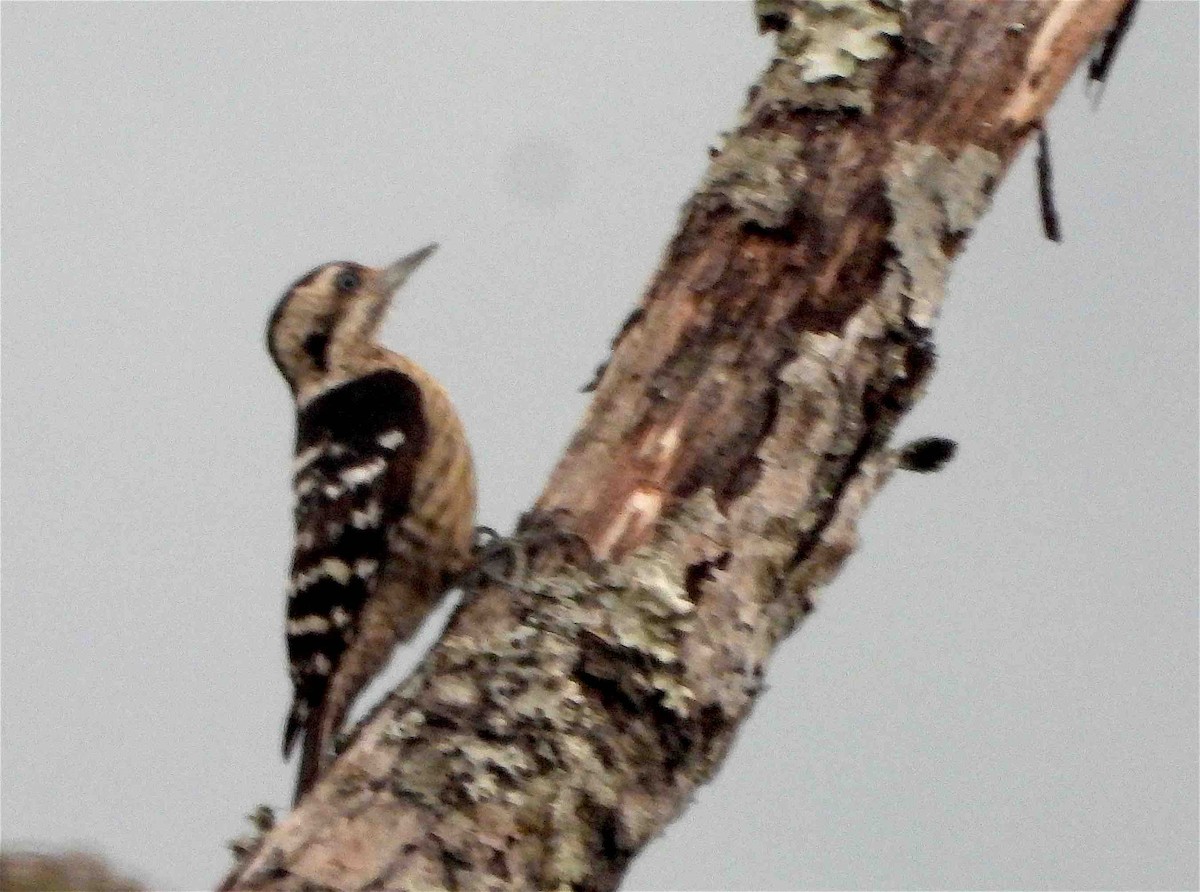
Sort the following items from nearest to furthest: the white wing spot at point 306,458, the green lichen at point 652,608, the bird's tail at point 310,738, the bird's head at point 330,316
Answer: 1. the green lichen at point 652,608
2. the bird's tail at point 310,738
3. the white wing spot at point 306,458
4. the bird's head at point 330,316

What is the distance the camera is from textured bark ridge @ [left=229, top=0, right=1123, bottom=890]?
275 cm

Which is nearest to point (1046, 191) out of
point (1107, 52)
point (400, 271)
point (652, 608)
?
point (1107, 52)

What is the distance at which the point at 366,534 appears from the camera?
4453mm

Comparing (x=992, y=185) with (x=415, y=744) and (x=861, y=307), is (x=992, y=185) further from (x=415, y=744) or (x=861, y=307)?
(x=415, y=744)

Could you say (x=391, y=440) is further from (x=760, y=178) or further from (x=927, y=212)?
(x=927, y=212)

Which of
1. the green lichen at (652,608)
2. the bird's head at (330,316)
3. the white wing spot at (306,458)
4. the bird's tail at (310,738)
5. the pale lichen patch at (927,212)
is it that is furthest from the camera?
the bird's head at (330,316)

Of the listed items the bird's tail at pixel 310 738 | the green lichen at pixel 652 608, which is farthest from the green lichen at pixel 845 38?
the bird's tail at pixel 310 738

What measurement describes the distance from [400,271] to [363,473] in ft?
3.44

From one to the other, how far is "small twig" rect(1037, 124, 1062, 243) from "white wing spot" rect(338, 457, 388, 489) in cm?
194

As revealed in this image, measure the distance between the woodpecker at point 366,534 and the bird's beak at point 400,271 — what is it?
48 centimetres

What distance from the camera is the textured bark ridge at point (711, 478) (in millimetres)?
2746

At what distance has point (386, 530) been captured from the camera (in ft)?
14.7

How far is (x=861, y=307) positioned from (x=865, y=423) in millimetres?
231

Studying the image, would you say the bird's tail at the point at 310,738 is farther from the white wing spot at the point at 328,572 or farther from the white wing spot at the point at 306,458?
the white wing spot at the point at 306,458
